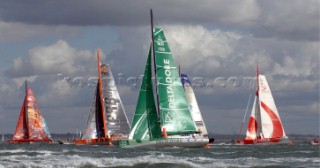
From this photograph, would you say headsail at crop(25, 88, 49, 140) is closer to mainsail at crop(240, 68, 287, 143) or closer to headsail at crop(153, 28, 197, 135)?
mainsail at crop(240, 68, 287, 143)

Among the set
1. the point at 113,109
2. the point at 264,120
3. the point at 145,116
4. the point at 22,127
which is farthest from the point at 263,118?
the point at 22,127

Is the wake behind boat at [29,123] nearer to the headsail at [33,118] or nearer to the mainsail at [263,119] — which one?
the headsail at [33,118]

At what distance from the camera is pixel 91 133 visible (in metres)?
111

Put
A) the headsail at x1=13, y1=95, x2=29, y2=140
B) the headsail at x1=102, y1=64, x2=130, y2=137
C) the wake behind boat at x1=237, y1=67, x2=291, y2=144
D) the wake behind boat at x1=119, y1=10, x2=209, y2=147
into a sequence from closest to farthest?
the wake behind boat at x1=119, y1=10, x2=209, y2=147 < the wake behind boat at x1=237, y1=67, x2=291, y2=144 < the headsail at x1=102, y1=64, x2=130, y2=137 < the headsail at x1=13, y1=95, x2=29, y2=140

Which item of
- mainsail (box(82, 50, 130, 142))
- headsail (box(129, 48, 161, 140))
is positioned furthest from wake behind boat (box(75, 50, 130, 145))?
headsail (box(129, 48, 161, 140))

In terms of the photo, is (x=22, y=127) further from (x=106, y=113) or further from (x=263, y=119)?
(x=263, y=119)

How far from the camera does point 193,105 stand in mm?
105250

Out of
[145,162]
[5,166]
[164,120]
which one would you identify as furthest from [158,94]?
[5,166]

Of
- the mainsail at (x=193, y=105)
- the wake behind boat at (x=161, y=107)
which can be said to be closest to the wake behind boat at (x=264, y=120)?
the mainsail at (x=193, y=105)

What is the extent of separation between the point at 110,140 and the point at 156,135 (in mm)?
29468

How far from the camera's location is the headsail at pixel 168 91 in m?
77.3

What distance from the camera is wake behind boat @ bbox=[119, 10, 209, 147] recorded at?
3039 inches

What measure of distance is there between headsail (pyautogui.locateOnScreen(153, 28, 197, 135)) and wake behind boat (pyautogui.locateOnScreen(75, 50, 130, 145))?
3192 centimetres

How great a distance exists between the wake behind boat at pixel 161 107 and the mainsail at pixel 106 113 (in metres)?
31.8
